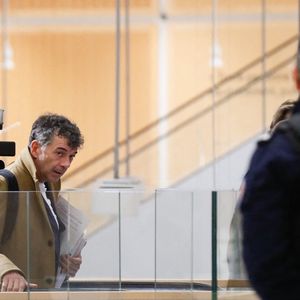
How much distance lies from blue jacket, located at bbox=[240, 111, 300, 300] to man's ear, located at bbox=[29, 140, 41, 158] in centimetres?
168

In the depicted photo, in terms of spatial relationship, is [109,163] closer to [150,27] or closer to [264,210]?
[150,27]

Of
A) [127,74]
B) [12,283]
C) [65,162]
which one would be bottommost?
[12,283]

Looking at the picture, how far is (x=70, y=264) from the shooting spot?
10.1 feet

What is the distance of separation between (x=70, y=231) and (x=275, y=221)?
146 cm

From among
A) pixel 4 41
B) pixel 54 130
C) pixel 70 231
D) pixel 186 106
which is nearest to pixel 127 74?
pixel 186 106

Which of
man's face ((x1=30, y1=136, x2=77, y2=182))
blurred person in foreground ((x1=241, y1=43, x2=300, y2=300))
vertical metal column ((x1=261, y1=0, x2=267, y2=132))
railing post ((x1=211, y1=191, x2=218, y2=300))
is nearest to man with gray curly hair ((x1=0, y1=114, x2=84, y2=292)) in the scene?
man's face ((x1=30, y1=136, x2=77, y2=182))

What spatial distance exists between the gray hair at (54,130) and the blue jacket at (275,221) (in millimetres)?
1677

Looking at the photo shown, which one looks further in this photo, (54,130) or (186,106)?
(186,106)

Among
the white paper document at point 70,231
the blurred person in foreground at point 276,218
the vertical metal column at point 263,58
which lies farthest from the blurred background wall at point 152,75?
the blurred person in foreground at point 276,218

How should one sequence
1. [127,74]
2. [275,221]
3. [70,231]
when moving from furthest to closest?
[127,74] < [70,231] < [275,221]

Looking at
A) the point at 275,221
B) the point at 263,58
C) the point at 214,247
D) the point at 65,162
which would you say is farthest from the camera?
the point at 263,58

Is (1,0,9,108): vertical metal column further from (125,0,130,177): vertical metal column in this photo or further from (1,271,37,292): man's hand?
(1,271,37,292): man's hand

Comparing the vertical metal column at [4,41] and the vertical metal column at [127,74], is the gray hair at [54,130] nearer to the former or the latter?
the vertical metal column at [127,74]

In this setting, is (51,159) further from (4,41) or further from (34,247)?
(4,41)
